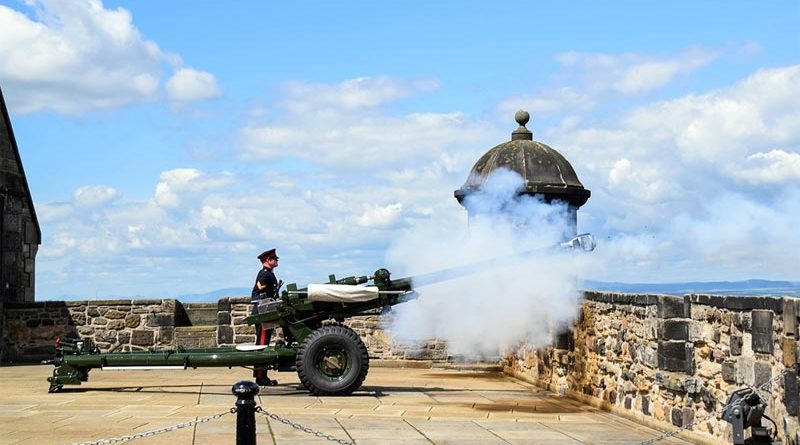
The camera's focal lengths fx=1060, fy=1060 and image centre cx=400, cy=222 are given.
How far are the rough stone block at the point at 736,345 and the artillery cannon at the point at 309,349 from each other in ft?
14.4

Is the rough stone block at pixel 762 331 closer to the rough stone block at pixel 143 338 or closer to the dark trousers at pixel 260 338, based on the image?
the dark trousers at pixel 260 338

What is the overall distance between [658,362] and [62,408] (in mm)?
6063

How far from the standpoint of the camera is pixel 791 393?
24.9 feet

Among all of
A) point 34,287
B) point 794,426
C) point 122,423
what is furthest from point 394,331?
point 794,426

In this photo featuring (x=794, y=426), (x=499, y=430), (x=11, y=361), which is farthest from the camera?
(x=11, y=361)

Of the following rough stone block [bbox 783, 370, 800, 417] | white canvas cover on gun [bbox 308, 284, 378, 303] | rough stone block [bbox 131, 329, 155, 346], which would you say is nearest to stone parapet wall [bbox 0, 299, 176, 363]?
rough stone block [bbox 131, 329, 155, 346]

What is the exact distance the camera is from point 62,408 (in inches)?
432

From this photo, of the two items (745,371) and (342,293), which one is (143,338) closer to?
(342,293)

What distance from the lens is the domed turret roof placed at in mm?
15109

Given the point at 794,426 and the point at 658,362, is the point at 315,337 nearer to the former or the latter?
the point at 658,362

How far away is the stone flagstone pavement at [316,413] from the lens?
29.5ft

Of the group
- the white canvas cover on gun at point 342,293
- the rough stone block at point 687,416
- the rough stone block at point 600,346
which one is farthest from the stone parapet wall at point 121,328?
the rough stone block at point 687,416

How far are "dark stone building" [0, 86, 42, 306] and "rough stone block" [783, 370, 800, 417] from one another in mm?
14847

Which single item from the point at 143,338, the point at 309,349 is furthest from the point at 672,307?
the point at 143,338
